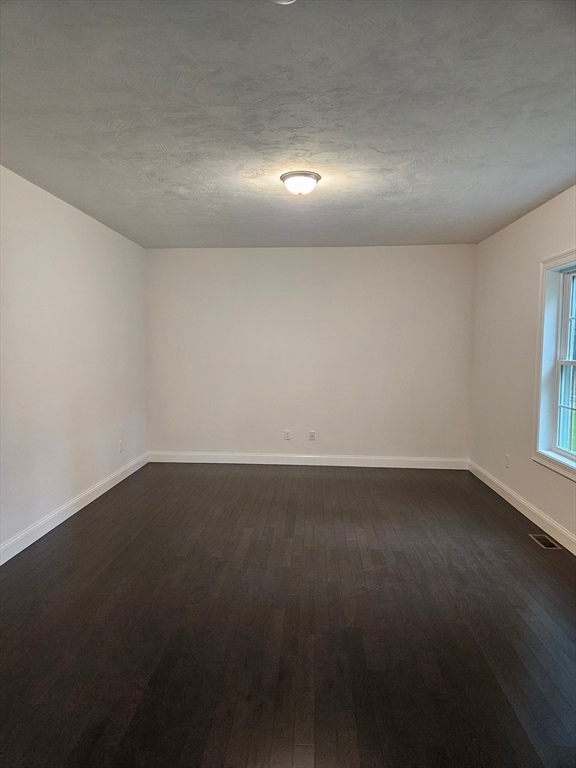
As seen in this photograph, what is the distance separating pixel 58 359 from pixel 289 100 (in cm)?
267

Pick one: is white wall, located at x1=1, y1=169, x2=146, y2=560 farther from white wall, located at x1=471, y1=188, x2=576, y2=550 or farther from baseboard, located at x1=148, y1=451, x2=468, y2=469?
white wall, located at x1=471, y1=188, x2=576, y2=550

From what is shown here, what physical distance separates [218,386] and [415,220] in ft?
9.55

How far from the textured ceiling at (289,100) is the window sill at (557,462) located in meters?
2.01

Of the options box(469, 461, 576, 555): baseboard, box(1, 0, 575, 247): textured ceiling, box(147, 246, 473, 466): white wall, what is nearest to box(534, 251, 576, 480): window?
box(469, 461, 576, 555): baseboard

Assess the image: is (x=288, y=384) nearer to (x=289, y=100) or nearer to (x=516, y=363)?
(x=516, y=363)

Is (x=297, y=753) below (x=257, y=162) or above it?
below

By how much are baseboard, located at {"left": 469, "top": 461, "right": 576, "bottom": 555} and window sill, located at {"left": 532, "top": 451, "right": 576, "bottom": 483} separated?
401 mm

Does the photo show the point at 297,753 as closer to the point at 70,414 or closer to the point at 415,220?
the point at 70,414

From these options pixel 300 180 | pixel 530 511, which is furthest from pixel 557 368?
pixel 300 180

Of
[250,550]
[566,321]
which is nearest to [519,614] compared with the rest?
[250,550]

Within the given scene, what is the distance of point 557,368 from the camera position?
3725 mm

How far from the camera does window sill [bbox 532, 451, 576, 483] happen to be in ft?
10.9

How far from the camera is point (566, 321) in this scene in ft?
12.1

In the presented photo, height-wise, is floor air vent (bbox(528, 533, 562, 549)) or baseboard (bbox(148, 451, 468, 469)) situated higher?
baseboard (bbox(148, 451, 468, 469))
